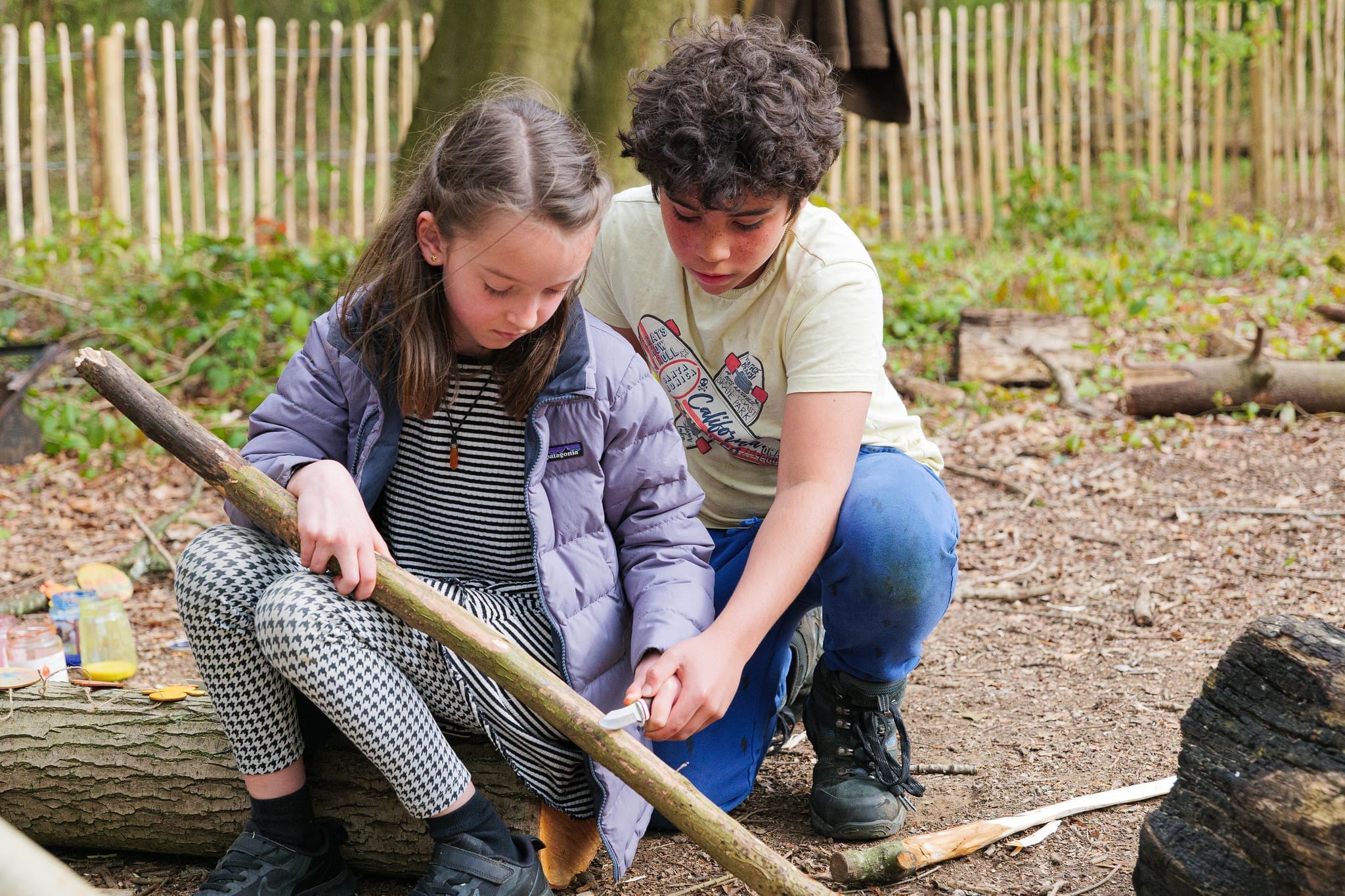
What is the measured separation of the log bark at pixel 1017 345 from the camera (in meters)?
5.02

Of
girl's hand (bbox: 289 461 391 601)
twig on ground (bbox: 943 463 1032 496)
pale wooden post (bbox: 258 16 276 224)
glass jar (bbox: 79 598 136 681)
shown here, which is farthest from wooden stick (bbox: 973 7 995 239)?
girl's hand (bbox: 289 461 391 601)

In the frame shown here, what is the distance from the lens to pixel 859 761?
6.73 feet

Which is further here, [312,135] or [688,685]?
[312,135]

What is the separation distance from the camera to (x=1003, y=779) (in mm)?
2174

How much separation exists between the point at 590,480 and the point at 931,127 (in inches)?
275

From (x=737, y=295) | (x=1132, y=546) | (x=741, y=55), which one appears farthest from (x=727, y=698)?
(x=1132, y=546)

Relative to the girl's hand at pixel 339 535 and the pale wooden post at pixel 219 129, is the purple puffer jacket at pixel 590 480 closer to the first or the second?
the girl's hand at pixel 339 535

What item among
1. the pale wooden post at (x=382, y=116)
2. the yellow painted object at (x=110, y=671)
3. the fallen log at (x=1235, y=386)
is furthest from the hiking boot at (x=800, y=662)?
the pale wooden post at (x=382, y=116)

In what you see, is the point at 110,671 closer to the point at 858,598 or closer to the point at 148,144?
the point at 858,598

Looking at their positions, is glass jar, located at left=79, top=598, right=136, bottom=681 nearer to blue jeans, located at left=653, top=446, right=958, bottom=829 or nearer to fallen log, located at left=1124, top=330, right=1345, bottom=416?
blue jeans, located at left=653, top=446, right=958, bottom=829

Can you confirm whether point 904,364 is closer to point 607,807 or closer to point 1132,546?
point 1132,546

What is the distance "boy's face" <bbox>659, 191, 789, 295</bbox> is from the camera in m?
1.83

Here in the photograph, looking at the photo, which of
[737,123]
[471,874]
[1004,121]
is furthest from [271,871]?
[1004,121]

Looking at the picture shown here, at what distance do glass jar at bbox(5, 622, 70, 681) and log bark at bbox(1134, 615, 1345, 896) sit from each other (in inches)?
87.2
